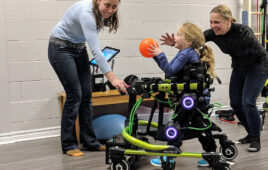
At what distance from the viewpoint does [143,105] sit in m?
3.75

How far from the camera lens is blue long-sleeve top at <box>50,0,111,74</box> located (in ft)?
7.59

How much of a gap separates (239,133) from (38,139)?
1964 mm

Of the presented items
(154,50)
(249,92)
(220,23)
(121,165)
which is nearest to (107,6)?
(154,50)

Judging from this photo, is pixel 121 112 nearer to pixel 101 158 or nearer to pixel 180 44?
pixel 101 158

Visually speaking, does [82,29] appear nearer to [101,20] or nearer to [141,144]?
[101,20]

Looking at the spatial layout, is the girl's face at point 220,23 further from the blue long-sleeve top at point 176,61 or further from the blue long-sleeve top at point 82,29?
the blue long-sleeve top at point 82,29

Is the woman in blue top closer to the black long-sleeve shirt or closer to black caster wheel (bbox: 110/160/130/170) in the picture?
black caster wheel (bbox: 110/160/130/170)

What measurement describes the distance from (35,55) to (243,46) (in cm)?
193

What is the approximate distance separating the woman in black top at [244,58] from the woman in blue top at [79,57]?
1.85ft

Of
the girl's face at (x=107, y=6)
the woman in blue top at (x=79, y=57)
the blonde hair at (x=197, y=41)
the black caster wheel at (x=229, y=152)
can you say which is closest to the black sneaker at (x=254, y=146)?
the black caster wheel at (x=229, y=152)

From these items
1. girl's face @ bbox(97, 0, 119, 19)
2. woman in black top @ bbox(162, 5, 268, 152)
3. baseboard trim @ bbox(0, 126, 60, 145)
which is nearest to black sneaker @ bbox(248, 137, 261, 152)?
woman in black top @ bbox(162, 5, 268, 152)

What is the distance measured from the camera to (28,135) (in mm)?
3402

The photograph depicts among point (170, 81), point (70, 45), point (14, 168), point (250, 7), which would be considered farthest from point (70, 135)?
point (250, 7)

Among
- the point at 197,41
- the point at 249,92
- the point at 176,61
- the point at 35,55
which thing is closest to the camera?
the point at 176,61
